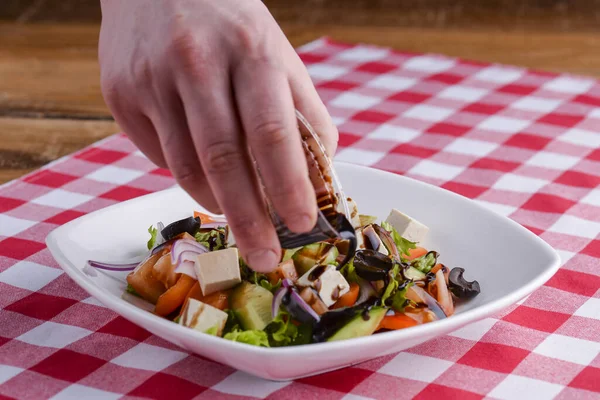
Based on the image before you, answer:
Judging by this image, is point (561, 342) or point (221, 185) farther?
point (561, 342)

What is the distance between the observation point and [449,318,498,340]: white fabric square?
145 cm

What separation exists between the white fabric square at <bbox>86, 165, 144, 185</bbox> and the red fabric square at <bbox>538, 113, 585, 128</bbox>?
3.99 feet

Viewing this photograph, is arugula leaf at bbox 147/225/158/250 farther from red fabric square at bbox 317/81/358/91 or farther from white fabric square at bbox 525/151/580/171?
red fabric square at bbox 317/81/358/91

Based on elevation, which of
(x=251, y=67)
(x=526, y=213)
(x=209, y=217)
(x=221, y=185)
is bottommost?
(x=526, y=213)

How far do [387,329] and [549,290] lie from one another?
0.42 meters

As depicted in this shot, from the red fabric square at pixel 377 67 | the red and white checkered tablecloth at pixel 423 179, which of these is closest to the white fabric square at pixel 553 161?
the red and white checkered tablecloth at pixel 423 179

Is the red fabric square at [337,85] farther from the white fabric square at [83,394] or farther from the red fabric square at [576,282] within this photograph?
the white fabric square at [83,394]

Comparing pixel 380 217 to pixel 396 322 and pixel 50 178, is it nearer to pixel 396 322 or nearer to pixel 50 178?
pixel 396 322

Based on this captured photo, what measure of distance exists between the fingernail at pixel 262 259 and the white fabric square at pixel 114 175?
3.52 feet

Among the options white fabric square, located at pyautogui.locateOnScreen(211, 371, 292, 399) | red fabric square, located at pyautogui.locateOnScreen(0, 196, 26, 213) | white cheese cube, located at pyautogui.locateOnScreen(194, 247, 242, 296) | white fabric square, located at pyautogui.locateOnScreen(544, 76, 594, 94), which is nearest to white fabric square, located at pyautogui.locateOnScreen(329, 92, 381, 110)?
white fabric square, located at pyautogui.locateOnScreen(544, 76, 594, 94)

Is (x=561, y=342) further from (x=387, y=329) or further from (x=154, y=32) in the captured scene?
(x=154, y=32)

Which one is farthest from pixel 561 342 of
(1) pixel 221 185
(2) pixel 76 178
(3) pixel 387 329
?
(2) pixel 76 178

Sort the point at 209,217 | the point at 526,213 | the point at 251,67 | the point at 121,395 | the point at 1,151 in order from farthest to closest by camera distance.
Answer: the point at 1,151, the point at 526,213, the point at 209,217, the point at 121,395, the point at 251,67

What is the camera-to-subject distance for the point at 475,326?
1476mm
